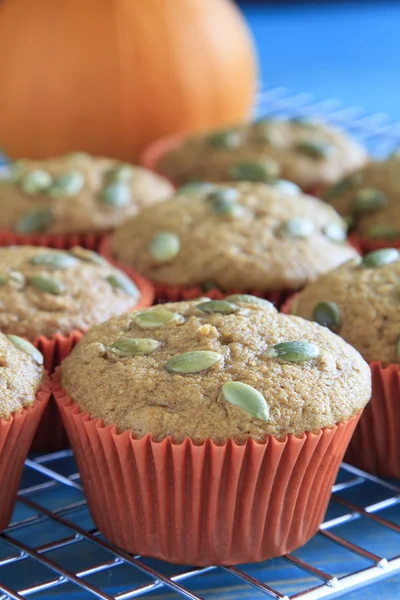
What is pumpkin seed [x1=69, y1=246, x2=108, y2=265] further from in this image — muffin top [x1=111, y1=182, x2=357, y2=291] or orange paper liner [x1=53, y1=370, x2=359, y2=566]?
orange paper liner [x1=53, y1=370, x2=359, y2=566]

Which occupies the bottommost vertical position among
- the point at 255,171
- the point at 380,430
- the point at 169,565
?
the point at 169,565

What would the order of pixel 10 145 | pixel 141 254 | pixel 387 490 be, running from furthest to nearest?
pixel 10 145, pixel 141 254, pixel 387 490

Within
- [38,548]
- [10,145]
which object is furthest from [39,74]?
[38,548]

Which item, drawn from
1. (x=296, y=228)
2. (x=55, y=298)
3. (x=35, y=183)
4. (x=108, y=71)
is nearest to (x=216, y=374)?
(x=55, y=298)

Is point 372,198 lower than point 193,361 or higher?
lower

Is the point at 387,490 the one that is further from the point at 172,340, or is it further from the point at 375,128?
the point at 375,128

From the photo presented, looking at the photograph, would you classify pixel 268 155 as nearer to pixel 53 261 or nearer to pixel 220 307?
pixel 53 261

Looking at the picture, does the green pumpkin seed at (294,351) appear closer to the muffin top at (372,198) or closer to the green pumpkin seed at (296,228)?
the green pumpkin seed at (296,228)
